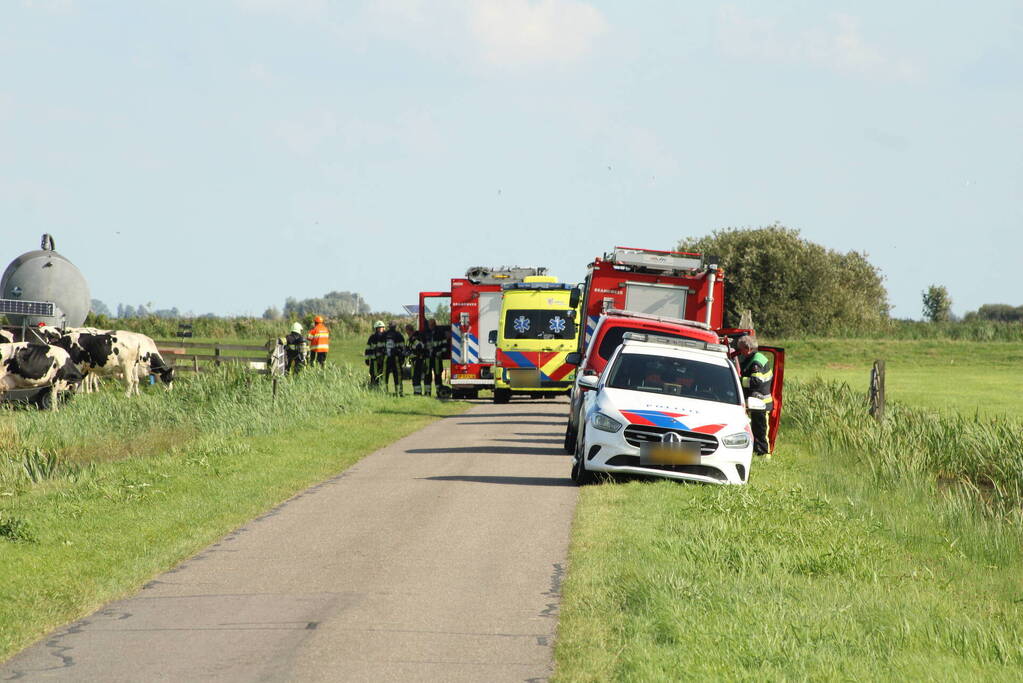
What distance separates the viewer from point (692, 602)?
9.07 metres

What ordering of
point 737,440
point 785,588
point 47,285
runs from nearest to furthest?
point 785,588 → point 737,440 → point 47,285

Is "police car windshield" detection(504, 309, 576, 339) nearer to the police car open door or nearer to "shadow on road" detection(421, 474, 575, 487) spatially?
the police car open door

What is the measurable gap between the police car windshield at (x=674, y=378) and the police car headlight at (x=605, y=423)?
110cm

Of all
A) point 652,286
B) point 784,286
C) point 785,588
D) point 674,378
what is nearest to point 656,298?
point 652,286

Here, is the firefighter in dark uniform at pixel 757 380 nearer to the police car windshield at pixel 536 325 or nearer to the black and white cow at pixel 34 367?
the police car windshield at pixel 536 325

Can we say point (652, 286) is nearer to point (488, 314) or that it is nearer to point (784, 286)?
point (488, 314)

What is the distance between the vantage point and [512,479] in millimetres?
16672

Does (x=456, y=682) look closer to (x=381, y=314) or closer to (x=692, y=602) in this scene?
(x=692, y=602)

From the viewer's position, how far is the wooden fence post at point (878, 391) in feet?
78.0

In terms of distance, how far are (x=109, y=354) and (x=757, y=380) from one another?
21081 millimetres

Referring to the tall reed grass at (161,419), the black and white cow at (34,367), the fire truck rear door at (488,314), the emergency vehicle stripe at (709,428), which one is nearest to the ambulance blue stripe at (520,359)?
the fire truck rear door at (488,314)

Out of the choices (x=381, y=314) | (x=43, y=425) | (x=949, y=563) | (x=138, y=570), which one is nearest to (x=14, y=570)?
(x=138, y=570)

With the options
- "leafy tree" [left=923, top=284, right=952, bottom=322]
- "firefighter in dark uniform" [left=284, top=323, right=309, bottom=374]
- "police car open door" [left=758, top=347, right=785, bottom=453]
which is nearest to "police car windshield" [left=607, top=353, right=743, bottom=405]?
"police car open door" [left=758, top=347, right=785, bottom=453]

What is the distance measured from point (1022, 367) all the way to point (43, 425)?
4981 cm
